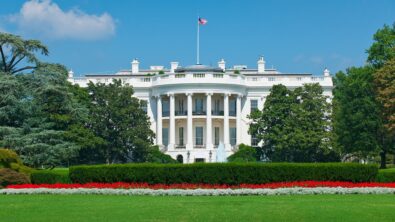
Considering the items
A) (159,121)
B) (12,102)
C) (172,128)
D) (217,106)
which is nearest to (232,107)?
(217,106)

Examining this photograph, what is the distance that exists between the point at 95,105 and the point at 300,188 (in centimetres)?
3488

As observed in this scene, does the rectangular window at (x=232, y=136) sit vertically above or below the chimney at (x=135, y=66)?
below

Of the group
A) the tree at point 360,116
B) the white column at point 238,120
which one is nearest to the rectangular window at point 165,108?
the white column at point 238,120

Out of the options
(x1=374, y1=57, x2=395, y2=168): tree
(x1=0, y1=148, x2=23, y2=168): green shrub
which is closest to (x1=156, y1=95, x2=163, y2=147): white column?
(x1=374, y1=57, x2=395, y2=168): tree

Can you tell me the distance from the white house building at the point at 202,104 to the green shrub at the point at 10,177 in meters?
34.4

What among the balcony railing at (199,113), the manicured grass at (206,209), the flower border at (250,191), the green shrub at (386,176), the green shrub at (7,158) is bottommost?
the manicured grass at (206,209)

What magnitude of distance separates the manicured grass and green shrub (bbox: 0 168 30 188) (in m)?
5.51

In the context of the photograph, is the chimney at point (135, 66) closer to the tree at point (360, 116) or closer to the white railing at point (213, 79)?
the white railing at point (213, 79)

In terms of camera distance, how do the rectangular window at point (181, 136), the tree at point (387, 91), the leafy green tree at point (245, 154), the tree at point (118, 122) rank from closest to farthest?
the tree at point (387, 91)
the tree at point (118, 122)
the leafy green tree at point (245, 154)
the rectangular window at point (181, 136)

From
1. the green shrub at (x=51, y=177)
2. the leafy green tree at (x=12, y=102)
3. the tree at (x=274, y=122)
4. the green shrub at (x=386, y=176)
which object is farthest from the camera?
the tree at (x=274, y=122)

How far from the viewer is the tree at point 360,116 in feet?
165

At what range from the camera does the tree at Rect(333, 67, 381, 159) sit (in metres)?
50.2

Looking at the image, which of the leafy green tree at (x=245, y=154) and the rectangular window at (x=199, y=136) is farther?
the rectangular window at (x=199, y=136)

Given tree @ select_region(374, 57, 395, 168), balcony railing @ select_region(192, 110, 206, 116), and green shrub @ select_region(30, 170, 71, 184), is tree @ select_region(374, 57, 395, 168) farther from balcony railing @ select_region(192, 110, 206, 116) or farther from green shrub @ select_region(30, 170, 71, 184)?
balcony railing @ select_region(192, 110, 206, 116)
